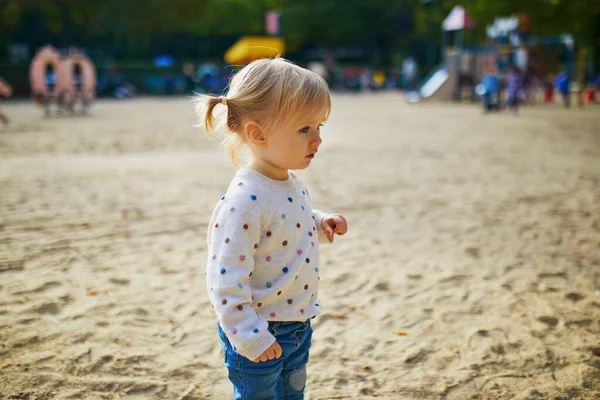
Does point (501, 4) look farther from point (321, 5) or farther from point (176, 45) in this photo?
point (176, 45)

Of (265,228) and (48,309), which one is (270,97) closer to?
(265,228)

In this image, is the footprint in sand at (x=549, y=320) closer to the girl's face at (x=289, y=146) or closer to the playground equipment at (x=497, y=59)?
the girl's face at (x=289, y=146)

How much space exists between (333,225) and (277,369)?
0.61 m

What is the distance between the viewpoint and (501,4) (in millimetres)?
40000

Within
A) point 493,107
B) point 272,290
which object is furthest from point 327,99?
point 493,107

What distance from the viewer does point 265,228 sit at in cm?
192

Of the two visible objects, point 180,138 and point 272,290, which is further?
point 180,138

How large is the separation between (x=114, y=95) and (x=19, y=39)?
1795 centimetres

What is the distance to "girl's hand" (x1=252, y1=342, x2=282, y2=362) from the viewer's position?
71.8 inches

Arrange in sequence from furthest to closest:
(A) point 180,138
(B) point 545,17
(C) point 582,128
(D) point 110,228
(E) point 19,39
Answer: (E) point 19,39
(B) point 545,17
(C) point 582,128
(A) point 180,138
(D) point 110,228

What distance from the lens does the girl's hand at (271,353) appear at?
1823 mm

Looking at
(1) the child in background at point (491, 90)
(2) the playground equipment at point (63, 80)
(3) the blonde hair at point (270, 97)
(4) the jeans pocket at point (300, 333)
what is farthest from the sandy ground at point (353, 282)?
(2) the playground equipment at point (63, 80)

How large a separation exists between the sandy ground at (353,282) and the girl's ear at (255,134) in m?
1.42

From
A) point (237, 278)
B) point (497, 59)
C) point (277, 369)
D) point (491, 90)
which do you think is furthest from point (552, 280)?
point (497, 59)
